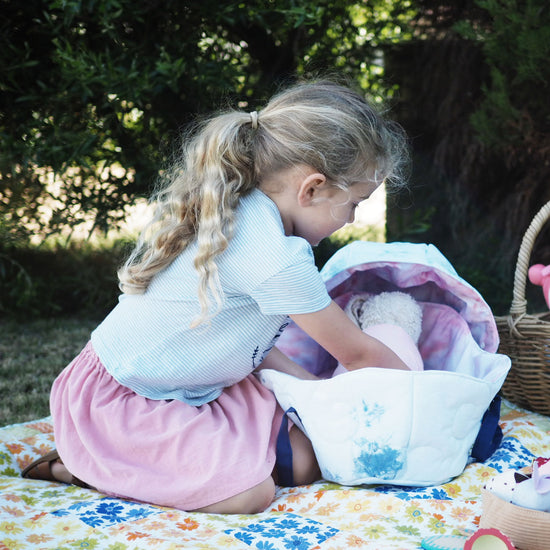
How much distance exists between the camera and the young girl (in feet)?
4.41

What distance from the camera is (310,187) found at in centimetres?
142

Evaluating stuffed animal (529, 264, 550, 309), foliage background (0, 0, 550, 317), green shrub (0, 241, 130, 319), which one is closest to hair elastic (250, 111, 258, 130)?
stuffed animal (529, 264, 550, 309)

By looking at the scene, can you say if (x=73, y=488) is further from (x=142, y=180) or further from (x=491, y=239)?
(x=491, y=239)

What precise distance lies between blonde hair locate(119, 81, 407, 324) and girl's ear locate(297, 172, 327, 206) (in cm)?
2

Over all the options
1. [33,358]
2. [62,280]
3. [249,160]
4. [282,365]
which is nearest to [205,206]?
[249,160]

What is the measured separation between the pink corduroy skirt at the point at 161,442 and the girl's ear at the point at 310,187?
1.43ft

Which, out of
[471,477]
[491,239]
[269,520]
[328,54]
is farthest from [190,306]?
[491,239]

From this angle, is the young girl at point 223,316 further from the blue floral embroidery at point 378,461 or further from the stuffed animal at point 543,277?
the stuffed animal at point 543,277

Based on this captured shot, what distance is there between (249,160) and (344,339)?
410 millimetres

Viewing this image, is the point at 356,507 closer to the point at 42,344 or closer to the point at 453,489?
the point at 453,489

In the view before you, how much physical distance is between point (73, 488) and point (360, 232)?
7.26ft

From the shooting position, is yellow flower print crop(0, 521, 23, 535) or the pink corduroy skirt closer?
yellow flower print crop(0, 521, 23, 535)

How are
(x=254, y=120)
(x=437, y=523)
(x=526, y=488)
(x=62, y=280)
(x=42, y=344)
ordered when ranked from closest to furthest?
1. (x=526, y=488)
2. (x=437, y=523)
3. (x=254, y=120)
4. (x=42, y=344)
5. (x=62, y=280)

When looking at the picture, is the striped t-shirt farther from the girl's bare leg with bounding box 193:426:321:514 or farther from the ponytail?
the girl's bare leg with bounding box 193:426:321:514
